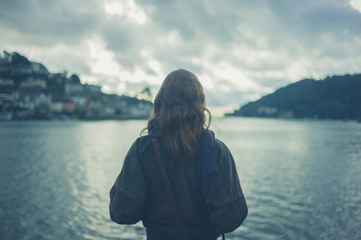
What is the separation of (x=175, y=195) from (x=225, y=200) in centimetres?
42

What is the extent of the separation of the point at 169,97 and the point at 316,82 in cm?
19490

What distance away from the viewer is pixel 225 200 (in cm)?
Answer: 209

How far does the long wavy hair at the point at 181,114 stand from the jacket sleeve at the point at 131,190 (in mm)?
300

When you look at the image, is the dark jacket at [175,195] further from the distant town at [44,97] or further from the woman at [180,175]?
the distant town at [44,97]

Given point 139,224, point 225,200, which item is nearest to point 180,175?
point 225,200

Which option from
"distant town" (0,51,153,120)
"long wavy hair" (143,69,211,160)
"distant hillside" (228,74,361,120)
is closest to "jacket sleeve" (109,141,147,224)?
"long wavy hair" (143,69,211,160)

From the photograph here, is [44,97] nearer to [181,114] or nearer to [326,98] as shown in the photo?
[181,114]

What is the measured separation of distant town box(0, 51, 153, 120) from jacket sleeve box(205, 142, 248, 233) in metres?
132

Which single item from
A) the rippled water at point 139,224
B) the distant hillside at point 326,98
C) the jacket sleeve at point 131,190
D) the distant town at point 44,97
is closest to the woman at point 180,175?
the jacket sleeve at point 131,190

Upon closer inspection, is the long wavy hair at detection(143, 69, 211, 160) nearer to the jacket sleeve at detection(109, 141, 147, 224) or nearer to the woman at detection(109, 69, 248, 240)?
the woman at detection(109, 69, 248, 240)

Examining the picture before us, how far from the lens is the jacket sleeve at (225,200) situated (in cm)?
209

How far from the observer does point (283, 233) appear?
838 centimetres

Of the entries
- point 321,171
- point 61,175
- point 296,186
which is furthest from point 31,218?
point 321,171

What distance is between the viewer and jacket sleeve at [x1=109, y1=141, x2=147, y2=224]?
213cm
